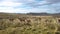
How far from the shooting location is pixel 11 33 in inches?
523

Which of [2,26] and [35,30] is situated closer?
[35,30]

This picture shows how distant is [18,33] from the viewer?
12992 millimetres

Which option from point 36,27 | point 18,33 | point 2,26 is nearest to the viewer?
point 18,33

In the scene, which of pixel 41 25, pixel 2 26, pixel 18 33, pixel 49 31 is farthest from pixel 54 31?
pixel 2 26

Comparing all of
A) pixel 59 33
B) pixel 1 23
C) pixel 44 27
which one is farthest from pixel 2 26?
pixel 59 33

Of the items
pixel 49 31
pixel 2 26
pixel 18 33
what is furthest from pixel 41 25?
pixel 2 26

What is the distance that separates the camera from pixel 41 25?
47.1 ft

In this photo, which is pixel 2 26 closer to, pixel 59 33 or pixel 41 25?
pixel 41 25

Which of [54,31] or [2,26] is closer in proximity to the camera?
[54,31]

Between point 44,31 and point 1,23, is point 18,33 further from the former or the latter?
point 1,23

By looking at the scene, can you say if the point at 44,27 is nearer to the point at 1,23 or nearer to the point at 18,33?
the point at 18,33

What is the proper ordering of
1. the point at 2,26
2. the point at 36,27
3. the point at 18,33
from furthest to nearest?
the point at 2,26 < the point at 36,27 < the point at 18,33

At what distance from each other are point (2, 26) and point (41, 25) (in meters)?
3.51

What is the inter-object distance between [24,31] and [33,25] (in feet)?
5.22
